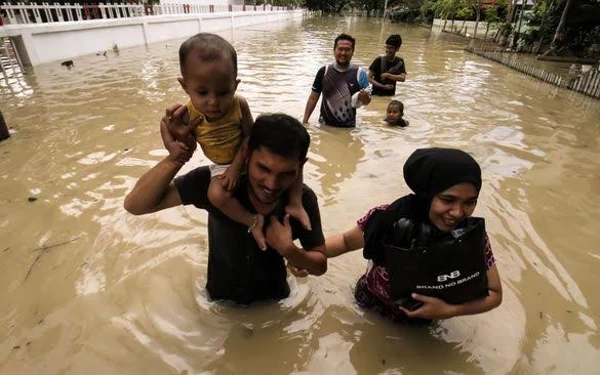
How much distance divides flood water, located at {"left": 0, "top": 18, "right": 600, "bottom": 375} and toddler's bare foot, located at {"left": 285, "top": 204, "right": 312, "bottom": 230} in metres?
0.99

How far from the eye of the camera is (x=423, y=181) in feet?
6.20

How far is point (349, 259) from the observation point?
3311mm

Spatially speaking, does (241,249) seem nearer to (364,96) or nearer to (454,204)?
(454,204)

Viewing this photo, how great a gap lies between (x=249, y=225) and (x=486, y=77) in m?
12.3

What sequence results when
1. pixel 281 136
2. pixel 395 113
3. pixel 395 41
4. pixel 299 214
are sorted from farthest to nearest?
1. pixel 395 41
2. pixel 395 113
3. pixel 299 214
4. pixel 281 136

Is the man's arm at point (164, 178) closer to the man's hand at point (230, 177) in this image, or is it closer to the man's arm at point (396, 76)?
the man's hand at point (230, 177)

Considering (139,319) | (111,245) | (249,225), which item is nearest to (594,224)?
(249,225)

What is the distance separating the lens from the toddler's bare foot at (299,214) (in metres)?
1.94

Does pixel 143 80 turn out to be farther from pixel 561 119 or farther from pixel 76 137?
pixel 561 119

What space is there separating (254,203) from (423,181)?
92 centimetres

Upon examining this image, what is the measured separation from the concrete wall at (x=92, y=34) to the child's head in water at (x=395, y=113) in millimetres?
10933

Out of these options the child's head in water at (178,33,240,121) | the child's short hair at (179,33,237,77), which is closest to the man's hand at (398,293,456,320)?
the child's head in water at (178,33,240,121)

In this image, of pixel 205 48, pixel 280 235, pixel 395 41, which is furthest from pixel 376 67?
pixel 280 235

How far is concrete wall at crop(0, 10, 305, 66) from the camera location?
11.0 metres
